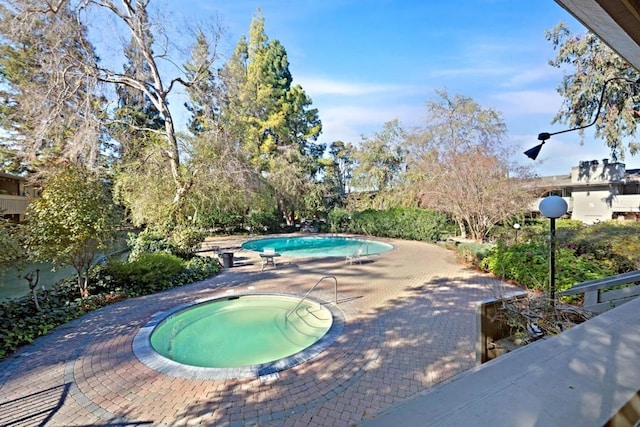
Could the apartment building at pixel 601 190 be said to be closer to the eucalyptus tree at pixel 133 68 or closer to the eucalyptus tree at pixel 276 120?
the eucalyptus tree at pixel 276 120

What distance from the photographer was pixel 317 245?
19.5 meters

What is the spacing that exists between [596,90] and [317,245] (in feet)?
56.0

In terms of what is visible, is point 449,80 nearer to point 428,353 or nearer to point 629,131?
point 629,131

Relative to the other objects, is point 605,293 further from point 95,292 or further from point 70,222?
point 95,292

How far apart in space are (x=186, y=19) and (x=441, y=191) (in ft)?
48.6

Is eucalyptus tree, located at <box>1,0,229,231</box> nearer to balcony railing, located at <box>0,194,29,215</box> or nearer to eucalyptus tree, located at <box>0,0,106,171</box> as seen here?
eucalyptus tree, located at <box>0,0,106,171</box>

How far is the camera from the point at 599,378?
1.08 meters

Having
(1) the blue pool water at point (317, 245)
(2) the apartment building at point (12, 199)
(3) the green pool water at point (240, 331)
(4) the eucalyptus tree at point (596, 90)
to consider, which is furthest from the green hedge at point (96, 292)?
(4) the eucalyptus tree at point (596, 90)

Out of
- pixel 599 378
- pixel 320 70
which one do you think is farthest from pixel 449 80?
pixel 599 378

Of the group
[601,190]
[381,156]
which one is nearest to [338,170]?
[381,156]

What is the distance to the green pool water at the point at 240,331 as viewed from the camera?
567cm

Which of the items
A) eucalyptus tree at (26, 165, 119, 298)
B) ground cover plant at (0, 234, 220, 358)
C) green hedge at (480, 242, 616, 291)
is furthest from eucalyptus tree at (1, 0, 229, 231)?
green hedge at (480, 242, 616, 291)

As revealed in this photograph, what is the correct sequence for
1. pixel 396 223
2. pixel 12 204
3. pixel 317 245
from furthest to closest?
pixel 396 223
pixel 317 245
pixel 12 204

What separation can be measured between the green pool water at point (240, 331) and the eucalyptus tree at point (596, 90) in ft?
56.3
